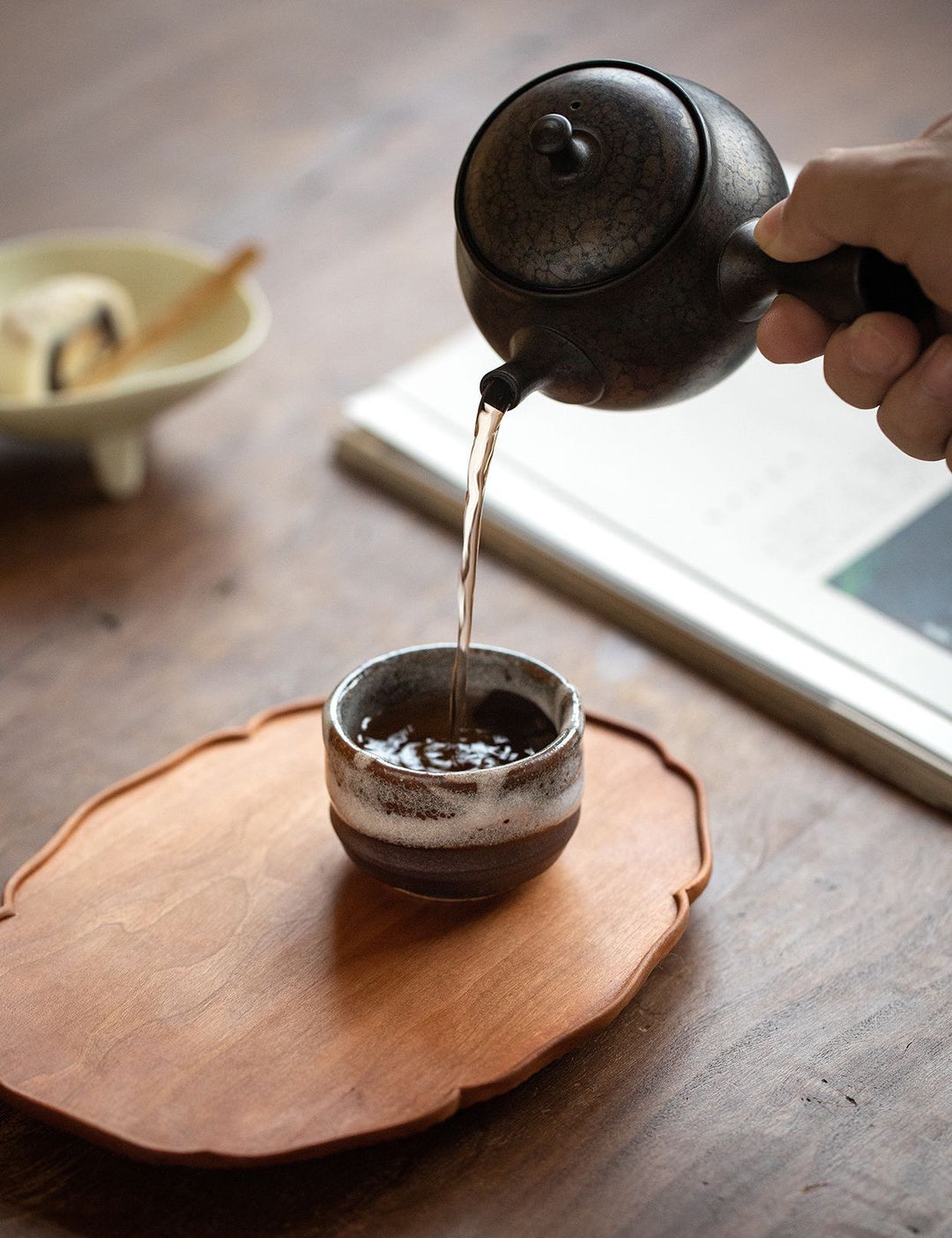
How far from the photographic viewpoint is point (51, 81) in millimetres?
1988

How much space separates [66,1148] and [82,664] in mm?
446

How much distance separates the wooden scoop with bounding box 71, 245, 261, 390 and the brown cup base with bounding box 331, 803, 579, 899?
0.68 m

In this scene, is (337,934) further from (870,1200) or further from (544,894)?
(870,1200)

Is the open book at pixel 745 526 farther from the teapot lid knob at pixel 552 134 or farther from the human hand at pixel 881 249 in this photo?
the teapot lid knob at pixel 552 134

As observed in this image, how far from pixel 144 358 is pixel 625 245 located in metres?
0.80

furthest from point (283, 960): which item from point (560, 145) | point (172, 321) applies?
point (172, 321)

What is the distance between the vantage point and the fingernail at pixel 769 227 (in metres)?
0.69

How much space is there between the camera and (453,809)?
28.8 inches

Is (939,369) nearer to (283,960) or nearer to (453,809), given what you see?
(453,809)

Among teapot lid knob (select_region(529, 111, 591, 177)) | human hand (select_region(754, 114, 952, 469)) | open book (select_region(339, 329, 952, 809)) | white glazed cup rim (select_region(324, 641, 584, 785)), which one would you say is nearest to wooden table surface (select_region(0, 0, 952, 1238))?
open book (select_region(339, 329, 952, 809))

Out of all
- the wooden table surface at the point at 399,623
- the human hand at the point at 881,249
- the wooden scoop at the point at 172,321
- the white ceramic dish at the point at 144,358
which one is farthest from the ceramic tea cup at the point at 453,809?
the wooden scoop at the point at 172,321

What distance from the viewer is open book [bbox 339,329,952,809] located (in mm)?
990

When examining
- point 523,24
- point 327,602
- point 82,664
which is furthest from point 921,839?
point 523,24

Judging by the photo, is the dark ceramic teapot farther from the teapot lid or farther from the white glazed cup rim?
the white glazed cup rim
